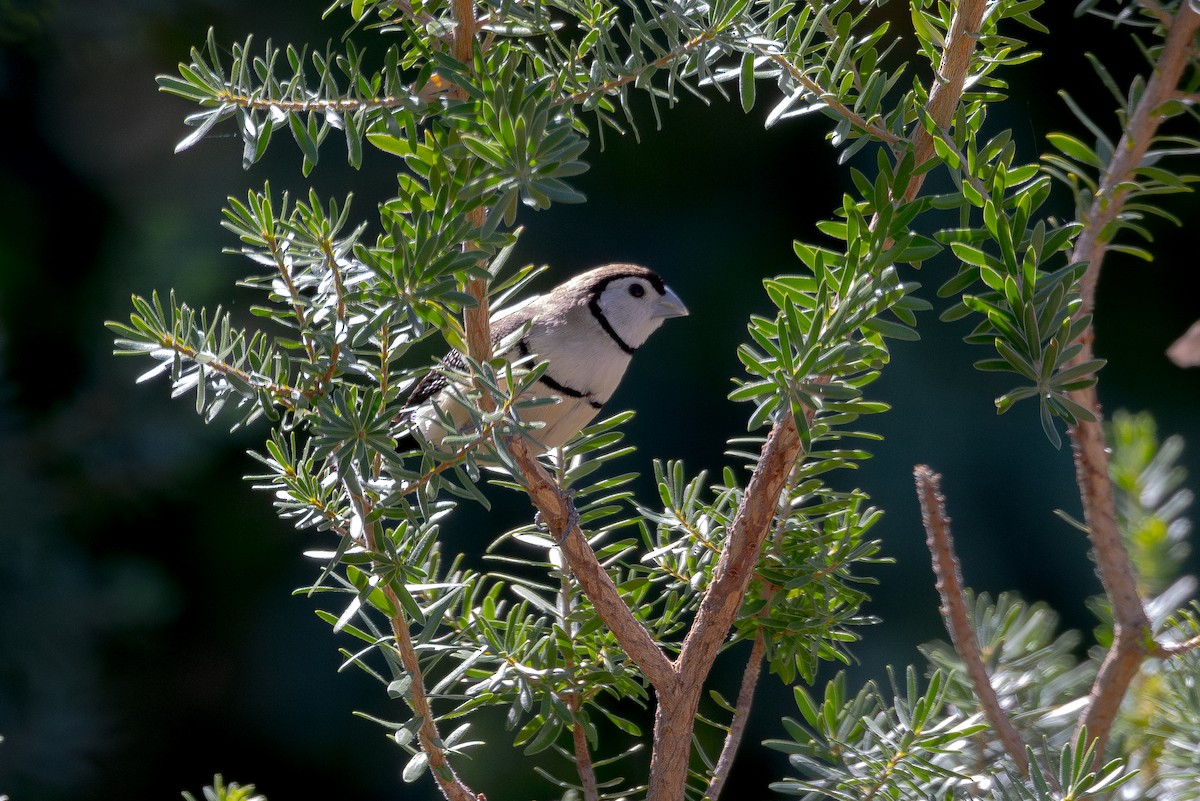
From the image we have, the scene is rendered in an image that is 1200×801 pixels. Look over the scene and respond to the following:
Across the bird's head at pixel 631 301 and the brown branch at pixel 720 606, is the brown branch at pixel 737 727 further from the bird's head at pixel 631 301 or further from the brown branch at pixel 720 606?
the bird's head at pixel 631 301

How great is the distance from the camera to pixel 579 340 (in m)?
0.82

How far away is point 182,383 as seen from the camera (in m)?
0.38

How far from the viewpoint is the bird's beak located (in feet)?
3.15

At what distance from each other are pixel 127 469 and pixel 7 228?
0.97 feet

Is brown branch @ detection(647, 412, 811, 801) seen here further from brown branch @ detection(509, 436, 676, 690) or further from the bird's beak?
the bird's beak

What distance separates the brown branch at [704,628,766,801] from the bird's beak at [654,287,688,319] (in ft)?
1.58

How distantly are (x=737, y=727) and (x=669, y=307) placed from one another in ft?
1.76

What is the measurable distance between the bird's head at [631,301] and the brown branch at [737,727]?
15.9 inches

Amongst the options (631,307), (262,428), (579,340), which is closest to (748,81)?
(579,340)

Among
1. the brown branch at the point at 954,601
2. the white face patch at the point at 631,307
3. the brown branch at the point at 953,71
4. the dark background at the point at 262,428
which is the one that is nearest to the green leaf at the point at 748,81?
the brown branch at the point at 953,71

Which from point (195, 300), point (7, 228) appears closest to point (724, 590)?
point (195, 300)

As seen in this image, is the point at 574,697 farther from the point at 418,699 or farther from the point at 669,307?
the point at 669,307

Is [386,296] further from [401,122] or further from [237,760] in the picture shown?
[237,760]

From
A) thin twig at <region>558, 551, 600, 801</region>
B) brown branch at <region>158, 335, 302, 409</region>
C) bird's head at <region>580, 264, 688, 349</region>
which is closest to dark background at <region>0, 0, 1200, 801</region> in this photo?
bird's head at <region>580, 264, 688, 349</region>
